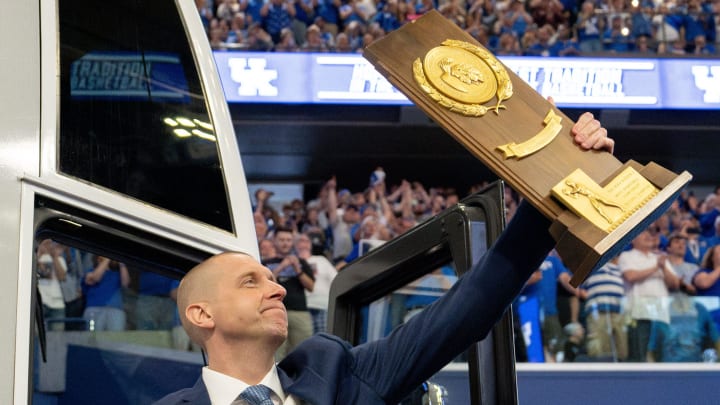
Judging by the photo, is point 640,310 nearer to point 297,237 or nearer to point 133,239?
point 297,237

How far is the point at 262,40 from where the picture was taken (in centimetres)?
1407

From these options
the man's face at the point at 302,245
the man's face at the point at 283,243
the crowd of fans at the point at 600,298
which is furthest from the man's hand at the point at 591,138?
the man's face at the point at 302,245

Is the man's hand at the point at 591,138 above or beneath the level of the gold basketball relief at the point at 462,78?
beneath

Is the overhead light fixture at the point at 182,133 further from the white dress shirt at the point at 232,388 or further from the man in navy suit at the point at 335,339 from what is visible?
the white dress shirt at the point at 232,388

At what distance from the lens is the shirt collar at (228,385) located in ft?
7.84

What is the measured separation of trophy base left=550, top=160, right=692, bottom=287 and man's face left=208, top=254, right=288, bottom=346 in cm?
65

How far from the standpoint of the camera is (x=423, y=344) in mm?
2352

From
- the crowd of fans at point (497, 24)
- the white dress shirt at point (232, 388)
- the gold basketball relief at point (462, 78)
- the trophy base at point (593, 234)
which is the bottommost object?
the white dress shirt at point (232, 388)

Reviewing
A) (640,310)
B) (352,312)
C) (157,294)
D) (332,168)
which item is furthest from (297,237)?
(332,168)

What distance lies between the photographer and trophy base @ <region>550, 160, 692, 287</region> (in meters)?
2.15

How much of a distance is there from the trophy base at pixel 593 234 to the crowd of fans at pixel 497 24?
12058 millimetres

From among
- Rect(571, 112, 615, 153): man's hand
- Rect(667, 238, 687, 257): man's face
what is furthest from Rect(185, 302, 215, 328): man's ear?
Rect(667, 238, 687, 257): man's face

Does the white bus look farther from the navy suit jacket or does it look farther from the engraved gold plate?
the engraved gold plate

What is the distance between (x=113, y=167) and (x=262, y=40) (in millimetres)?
11531
